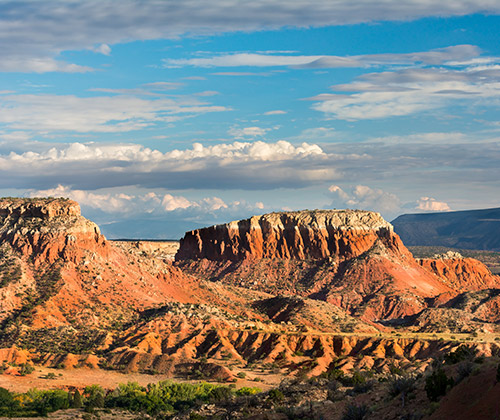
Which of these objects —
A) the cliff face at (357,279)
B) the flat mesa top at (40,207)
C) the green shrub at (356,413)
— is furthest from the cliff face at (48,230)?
the green shrub at (356,413)

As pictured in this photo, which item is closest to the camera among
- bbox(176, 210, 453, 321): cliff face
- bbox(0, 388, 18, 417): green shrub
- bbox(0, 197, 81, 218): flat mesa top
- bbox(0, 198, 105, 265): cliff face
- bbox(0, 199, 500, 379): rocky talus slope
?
bbox(0, 388, 18, 417): green shrub

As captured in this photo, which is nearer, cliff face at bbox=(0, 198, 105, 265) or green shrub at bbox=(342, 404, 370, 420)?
green shrub at bbox=(342, 404, 370, 420)

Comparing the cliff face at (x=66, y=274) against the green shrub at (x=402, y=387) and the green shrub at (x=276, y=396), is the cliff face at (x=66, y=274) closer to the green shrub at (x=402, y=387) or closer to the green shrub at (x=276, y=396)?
the green shrub at (x=276, y=396)

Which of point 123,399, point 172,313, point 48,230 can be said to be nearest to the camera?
point 123,399

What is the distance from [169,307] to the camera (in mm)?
128375

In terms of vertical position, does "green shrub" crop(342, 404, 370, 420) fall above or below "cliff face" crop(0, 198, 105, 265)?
below

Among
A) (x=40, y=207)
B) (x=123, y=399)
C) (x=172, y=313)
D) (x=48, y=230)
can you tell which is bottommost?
(x=123, y=399)

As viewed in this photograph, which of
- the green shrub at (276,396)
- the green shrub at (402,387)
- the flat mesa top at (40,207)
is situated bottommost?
the green shrub at (276,396)

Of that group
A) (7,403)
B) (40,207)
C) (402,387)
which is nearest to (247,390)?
(7,403)

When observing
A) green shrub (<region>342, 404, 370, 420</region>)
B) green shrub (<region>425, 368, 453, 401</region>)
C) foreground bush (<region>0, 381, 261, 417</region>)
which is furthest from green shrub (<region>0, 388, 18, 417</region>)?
green shrub (<region>425, 368, 453, 401</region>)

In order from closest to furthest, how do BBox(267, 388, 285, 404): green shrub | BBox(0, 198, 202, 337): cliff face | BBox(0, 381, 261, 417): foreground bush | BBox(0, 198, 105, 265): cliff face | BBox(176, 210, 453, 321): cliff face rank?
BBox(267, 388, 285, 404): green shrub, BBox(0, 381, 261, 417): foreground bush, BBox(0, 198, 202, 337): cliff face, BBox(0, 198, 105, 265): cliff face, BBox(176, 210, 453, 321): cliff face

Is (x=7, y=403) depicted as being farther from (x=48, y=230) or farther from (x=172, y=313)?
(x=48, y=230)

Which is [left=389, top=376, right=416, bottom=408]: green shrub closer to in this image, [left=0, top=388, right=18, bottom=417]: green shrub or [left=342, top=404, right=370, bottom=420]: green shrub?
[left=342, top=404, right=370, bottom=420]: green shrub

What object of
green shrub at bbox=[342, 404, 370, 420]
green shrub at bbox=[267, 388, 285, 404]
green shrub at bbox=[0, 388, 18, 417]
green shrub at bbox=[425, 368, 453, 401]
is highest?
green shrub at bbox=[425, 368, 453, 401]
